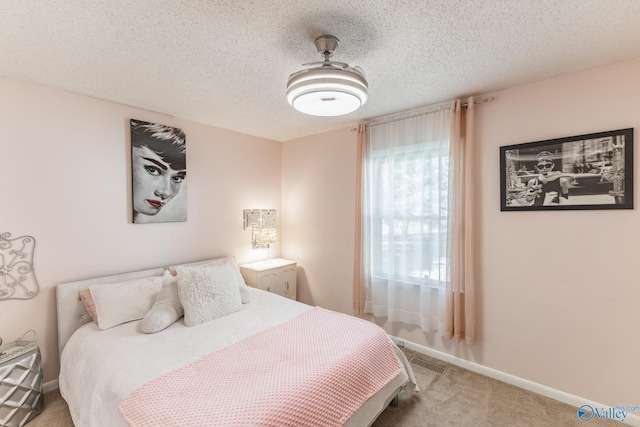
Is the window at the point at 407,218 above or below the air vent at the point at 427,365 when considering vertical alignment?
above

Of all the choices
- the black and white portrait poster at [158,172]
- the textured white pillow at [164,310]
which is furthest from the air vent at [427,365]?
the black and white portrait poster at [158,172]

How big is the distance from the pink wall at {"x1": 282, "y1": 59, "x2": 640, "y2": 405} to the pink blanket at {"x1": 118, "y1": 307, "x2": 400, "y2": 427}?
3.87 feet

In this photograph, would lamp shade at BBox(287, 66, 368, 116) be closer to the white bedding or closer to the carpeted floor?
the white bedding

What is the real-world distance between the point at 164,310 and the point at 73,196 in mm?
1269

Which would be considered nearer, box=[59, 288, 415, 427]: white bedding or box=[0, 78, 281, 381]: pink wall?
box=[59, 288, 415, 427]: white bedding

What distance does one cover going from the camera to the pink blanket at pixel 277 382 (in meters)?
1.24

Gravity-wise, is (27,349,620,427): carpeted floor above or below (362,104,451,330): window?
below

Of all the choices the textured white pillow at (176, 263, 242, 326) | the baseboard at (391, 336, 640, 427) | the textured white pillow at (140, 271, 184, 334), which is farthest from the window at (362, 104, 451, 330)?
the textured white pillow at (140, 271, 184, 334)

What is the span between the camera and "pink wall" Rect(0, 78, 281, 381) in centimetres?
211

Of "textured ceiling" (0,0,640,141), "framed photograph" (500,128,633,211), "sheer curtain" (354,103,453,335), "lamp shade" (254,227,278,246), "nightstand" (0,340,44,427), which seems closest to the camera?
"textured ceiling" (0,0,640,141)

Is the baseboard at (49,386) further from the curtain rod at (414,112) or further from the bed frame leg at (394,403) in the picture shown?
the curtain rod at (414,112)

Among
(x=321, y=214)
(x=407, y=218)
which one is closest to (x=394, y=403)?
(x=407, y=218)

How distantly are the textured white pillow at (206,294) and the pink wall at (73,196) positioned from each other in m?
0.74

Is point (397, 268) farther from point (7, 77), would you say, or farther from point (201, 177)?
point (7, 77)
